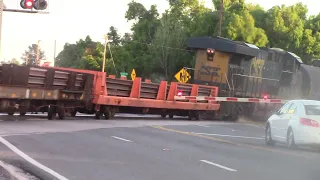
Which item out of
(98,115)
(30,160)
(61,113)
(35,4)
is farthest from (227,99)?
(30,160)

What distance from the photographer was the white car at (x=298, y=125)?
1406 centimetres

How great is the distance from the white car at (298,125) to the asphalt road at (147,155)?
1.34ft

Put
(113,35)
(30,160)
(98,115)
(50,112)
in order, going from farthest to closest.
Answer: (113,35)
(98,115)
(50,112)
(30,160)

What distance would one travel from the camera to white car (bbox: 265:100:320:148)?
Answer: 46.1 feet

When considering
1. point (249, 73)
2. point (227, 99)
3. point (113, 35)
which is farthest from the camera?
point (113, 35)

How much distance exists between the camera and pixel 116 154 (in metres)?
12.0

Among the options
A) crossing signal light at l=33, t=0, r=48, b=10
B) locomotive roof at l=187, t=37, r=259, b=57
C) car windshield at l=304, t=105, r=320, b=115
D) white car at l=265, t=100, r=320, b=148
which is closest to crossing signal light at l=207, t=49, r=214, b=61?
locomotive roof at l=187, t=37, r=259, b=57

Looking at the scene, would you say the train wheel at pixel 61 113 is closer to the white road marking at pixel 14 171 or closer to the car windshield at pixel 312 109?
the car windshield at pixel 312 109

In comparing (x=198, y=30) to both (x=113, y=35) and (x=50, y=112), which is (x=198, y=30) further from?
(x=50, y=112)

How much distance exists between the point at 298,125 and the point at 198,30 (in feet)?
126

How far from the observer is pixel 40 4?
2247 cm

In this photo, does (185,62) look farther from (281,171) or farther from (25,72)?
(281,171)

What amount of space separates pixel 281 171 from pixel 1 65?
11419 millimetres

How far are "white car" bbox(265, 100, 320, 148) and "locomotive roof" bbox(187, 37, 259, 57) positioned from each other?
12327 mm
